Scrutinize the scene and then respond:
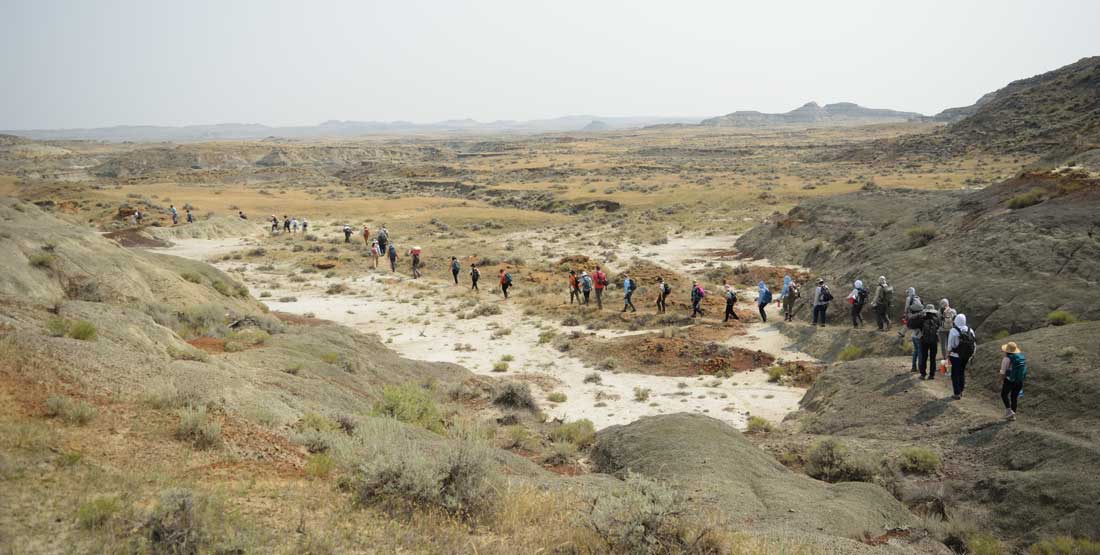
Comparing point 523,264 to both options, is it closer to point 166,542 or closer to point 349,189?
point 166,542

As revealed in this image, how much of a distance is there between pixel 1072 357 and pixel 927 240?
1231 centimetres

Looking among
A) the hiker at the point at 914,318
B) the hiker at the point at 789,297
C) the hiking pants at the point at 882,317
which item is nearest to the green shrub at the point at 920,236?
the hiker at the point at 789,297

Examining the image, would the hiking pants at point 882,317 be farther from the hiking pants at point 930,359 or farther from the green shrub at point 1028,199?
the green shrub at point 1028,199

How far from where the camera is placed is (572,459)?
388 inches

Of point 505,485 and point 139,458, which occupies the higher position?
point 139,458

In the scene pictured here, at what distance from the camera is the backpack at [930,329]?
11.7 m

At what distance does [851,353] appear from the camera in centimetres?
1560

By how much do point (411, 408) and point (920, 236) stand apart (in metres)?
19.9

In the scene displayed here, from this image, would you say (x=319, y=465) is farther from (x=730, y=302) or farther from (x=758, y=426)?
(x=730, y=302)

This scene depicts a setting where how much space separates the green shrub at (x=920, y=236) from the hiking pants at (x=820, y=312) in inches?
234

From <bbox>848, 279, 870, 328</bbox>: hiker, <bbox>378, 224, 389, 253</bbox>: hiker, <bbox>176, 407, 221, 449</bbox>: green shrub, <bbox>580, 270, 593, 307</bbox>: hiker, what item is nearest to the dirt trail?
<bbox>848, 279, 870, 328</bbox>: hiker

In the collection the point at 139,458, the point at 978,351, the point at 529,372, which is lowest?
the point at 529,372

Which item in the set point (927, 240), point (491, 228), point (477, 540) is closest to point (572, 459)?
point (477, 540)

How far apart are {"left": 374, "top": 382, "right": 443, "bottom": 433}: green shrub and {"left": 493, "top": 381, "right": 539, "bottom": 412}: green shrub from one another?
254 centimetres
